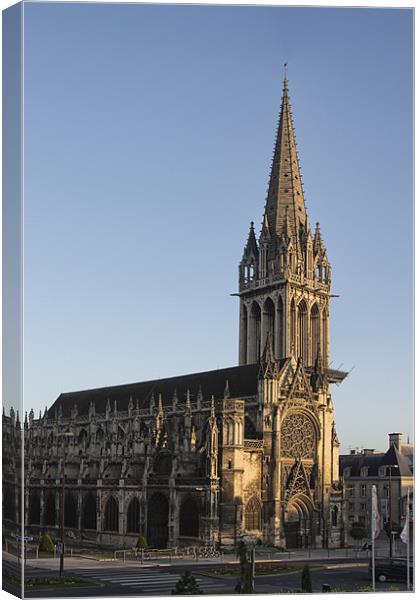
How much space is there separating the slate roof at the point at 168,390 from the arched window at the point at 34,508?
12.4 metres

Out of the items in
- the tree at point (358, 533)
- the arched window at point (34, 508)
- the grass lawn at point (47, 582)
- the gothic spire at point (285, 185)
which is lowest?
the tree at point (358, 533)

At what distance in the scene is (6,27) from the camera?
38.8 meters

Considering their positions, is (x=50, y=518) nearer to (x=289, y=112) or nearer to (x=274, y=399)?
(x=274, y=399)

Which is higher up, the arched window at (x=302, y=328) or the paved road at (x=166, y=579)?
the arched window at (x=302, y=328)

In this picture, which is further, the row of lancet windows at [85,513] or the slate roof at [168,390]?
the slate roof at [168,390]

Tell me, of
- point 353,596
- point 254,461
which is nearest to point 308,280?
point 254,461

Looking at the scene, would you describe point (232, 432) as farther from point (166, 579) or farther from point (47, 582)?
point (47, 582)

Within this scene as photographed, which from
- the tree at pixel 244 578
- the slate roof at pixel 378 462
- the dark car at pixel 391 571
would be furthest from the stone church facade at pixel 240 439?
the tree at pixel 244 578

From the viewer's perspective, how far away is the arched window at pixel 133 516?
7500 cm

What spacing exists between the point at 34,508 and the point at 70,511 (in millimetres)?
4686

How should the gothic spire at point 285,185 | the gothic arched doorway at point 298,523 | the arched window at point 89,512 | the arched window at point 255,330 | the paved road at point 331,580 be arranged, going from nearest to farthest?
the paved road at point 331,580 < the gothic arched doorway at point 298,523 < the arched window at point 89,512 < the arched window at point 255,330 < the gothic spire at point 285,185

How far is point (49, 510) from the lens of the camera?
84312mm

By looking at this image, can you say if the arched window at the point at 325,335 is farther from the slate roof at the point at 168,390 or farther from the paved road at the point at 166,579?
the paved road at the point at 166,579

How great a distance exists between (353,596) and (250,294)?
57.5 meters
